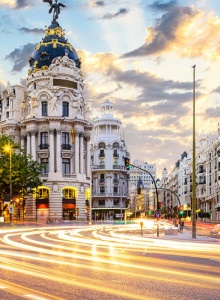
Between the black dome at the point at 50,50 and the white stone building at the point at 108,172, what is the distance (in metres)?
45.0

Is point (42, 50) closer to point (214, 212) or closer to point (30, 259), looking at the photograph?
point (214, 212)

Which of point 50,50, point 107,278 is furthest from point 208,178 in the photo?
point 107,278

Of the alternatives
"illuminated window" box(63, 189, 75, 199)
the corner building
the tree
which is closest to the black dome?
the corner building

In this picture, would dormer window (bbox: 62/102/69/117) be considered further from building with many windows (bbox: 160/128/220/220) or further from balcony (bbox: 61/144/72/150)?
building with many windows (bbox: 160/128/220/220)

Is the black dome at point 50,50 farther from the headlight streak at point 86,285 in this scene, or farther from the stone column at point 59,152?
the headlight streak at point 86,285

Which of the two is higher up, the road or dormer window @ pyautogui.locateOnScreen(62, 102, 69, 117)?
dormer window @ pyautogui.locateOnScreen(62, 102, 69, 117)

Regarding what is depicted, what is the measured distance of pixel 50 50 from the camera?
317 ft

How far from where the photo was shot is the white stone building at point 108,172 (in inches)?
5359

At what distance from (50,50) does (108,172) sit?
51005 millimetres

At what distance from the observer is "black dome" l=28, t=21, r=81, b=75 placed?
96062 millimetres

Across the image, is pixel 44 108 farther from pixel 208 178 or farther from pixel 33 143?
pixel 208 178

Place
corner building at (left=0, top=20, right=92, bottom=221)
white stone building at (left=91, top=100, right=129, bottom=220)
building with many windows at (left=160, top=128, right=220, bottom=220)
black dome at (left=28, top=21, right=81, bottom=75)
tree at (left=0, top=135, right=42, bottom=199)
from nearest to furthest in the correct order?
tree at (left=0, top=135, right=42, bottom=199) → corner building at (left=0, top=20, right=92, bottom=221) → black dome at (left=28, top=21, right=81, bottom=75) → building with many windows at (left=160, top=128, right=220, bottom=220) → white stone building at (left=91, top=100, right=129, bottom=220)

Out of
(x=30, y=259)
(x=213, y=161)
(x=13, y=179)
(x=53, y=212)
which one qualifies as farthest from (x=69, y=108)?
(x=30, y=259)

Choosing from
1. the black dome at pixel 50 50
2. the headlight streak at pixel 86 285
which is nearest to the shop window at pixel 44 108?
the black dome at pixel 50 50
